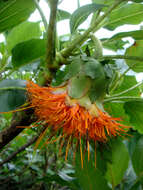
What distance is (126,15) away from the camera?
35.0 inches

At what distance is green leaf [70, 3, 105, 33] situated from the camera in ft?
2.04

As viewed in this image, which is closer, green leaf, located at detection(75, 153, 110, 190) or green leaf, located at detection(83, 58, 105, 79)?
green leaf, located at detection(83, 58, 105, 79)

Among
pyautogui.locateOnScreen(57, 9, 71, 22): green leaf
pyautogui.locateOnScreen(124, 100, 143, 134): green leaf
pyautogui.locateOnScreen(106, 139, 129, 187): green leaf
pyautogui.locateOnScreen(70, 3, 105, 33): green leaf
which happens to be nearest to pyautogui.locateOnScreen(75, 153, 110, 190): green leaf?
pyautogui.locateOnScreen(106, 139, 129, 187): green leaf

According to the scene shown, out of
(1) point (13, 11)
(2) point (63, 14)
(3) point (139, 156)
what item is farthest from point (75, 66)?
(3) point (139, 156)

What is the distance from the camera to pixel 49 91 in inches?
25.0

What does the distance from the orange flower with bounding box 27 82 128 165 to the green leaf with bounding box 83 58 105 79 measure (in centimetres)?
9

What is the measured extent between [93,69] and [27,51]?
0.28m

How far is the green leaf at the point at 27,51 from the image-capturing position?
28.2 inches

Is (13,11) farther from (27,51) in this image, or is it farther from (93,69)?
(93,69)

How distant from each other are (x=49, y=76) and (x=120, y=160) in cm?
Result: 50

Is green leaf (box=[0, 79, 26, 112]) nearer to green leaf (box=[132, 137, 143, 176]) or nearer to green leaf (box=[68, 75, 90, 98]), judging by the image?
green leaf (box=[68, 75, 90, 98])

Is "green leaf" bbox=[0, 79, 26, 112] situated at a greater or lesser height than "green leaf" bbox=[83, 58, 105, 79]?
lesser

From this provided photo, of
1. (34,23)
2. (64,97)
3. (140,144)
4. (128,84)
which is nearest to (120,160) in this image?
(140,144)

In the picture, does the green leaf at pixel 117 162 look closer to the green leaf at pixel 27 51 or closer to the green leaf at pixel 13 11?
the green leaf at pixel 27 51
